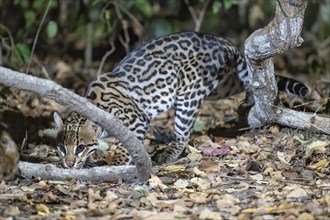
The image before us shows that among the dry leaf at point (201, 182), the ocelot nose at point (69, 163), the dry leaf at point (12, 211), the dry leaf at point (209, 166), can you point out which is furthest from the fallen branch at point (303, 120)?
the dry leaf at point (12, 211)

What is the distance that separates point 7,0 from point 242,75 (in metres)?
4.68

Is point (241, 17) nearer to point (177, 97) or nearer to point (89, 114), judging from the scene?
point (177, 97)

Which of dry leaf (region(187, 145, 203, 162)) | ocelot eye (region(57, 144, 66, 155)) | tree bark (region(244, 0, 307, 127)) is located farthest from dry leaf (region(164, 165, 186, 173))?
tree bark (region(244, 0, 307, 127))

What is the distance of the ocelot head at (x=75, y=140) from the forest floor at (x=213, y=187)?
0.45 meters

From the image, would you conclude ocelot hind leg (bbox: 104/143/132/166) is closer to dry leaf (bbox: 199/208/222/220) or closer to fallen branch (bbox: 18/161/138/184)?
fallen branch (bbox: 18/161/138/184)

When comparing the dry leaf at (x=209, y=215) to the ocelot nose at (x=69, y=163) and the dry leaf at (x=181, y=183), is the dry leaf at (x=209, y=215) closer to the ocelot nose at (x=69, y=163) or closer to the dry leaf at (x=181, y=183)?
the dry leaf at (x=181, y=183)

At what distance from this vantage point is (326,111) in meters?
7.46

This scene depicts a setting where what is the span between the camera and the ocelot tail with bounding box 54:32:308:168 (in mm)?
7273

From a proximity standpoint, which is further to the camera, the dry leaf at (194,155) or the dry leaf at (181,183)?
the dry leaf at (194,155)

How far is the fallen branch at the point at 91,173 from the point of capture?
5918mm

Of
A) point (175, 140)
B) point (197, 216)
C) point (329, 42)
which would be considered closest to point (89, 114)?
point (197, 216)

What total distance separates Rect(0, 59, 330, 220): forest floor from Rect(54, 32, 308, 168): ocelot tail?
0.37 m

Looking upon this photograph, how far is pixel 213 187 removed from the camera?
589cm

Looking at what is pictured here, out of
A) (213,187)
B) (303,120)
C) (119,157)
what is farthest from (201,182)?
(303,120)
